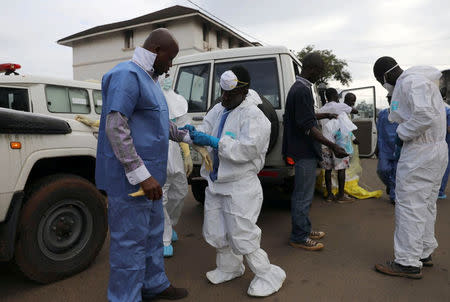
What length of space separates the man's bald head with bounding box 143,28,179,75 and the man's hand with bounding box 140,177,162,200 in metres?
0.77

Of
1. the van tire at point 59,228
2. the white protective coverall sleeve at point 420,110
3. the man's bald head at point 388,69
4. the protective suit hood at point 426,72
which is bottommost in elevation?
the van tire at point 59,228

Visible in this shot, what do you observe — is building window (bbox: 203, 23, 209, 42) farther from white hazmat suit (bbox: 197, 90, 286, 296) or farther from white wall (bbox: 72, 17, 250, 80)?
white hazmat suit (bbox: 197, 90, 286, 296)

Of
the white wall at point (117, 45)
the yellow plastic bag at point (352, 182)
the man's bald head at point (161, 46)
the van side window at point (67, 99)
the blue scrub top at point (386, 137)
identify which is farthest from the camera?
the white wall at point (117, 45)

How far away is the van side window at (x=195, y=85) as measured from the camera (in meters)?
4.50

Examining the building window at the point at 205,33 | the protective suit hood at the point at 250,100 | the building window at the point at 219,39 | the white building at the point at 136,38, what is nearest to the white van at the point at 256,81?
the protective suit hood at the point at 250,100

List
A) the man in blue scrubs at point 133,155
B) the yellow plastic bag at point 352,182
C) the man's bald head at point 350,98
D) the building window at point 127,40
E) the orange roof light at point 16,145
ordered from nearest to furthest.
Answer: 1. the man in blue scrubs at point 133,155
2. the orange roof light at point 16,145
3. the yellow plastic bag at point 352,182
4. the man's bald head at point 350,98
5. the building window at point 127,40

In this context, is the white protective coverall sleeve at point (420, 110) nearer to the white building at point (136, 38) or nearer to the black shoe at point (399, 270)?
the black shoe at point (399, 270)

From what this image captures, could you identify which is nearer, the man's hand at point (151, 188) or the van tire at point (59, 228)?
the man's hand at point (151, 188)

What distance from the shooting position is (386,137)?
499 cm

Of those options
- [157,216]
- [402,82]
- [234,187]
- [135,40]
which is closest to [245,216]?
[234,187]

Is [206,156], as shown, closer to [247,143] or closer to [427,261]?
[247,143]

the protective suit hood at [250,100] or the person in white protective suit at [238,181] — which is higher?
the protective suit hood at [250,100]

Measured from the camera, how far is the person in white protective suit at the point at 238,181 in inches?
95.0

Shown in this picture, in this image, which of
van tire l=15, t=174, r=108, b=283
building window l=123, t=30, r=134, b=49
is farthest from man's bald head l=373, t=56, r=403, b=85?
building window l=123, t=30, r=134, b=49
